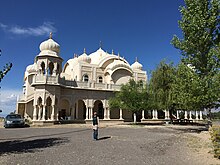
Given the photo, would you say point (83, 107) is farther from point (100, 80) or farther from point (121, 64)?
point (121, 64)

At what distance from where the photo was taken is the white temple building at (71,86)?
2769 cm

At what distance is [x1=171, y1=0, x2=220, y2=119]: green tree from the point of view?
630 inches

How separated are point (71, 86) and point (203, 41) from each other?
1985 centimetres

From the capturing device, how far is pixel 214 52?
1548 cm

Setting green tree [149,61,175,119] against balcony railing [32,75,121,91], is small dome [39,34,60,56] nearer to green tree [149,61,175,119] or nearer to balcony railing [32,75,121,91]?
balcony railing [32,75,121,91]

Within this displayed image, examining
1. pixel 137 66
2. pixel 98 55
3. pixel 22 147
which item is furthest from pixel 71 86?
pixel 22 147

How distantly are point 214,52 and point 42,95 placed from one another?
20.9 metres

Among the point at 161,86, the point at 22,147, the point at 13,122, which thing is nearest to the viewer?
the point at 22,147

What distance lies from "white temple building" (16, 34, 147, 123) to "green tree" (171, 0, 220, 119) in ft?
57.3

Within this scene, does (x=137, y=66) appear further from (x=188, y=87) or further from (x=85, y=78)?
(x=188, y=87)

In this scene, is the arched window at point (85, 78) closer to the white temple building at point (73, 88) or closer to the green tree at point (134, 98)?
the white temple building at point (73, 88)

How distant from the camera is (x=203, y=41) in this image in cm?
1691

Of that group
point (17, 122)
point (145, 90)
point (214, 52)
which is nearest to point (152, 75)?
point (145, 90)

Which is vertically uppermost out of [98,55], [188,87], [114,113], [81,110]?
[98,55]
